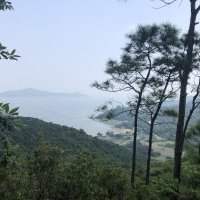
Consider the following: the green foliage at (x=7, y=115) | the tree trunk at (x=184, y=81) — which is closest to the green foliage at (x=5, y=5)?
the green foliage at (x=7, y=115)

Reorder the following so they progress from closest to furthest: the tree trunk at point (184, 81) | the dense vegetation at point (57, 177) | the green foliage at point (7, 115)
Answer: the green foliage at point (7, 115) < the dense vegetation at point (57, 177) < the tree trunk at point (184, 81)

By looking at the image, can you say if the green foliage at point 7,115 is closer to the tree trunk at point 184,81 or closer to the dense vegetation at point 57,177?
the dense vegetation at point 57,177

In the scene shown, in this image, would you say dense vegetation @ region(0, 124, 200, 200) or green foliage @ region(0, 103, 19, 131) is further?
dense vegetation @ region(0, 124, 200, 200)

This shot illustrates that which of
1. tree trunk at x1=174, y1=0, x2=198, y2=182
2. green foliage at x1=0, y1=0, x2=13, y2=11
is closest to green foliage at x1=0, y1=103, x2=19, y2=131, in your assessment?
green foliage at x1=0, y1=0, x2=13, y2=11

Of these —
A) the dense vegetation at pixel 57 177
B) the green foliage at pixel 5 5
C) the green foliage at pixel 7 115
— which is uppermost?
the green foliage at pixel 5 5

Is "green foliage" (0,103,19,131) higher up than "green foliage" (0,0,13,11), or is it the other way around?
"green foliage" (0,0,13,11)

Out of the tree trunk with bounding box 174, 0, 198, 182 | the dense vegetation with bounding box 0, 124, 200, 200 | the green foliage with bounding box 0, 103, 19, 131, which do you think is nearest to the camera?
the green foliage with bounding box 0, 103, 19, 131

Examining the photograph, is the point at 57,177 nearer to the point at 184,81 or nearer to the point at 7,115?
the point at 7,115

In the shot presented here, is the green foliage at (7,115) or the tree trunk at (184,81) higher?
the tree trunk at (184,81)

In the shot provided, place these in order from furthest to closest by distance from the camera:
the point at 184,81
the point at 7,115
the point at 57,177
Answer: the point at 184,81 → the point at 57,177 → the point at 7,115

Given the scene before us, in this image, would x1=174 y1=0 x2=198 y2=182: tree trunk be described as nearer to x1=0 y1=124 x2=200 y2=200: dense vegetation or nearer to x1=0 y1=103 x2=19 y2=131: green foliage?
x1=0 y1=124 x2=200 y2=200: dense vegetation

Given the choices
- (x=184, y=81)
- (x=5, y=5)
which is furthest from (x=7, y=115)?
(x=184, y=81)

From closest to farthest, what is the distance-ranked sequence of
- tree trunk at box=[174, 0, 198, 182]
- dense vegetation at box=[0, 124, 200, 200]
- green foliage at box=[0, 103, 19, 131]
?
1. green foliage at box=[0, 103, 19, 131]
2. dense vegetation at box=[0, 124, 200, 200]
3. tree trunk at box=[174, 0, 198, 182]

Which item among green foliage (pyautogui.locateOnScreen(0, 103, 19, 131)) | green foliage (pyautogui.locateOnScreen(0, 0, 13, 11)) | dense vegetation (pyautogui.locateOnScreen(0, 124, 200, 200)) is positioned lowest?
dense vegetation (pyautogui.locateOnScreen(0, 124, 200, 200))
